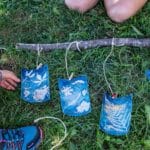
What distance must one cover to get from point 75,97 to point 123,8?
2.10 feet

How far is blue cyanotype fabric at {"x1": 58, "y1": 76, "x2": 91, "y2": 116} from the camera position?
2678mm

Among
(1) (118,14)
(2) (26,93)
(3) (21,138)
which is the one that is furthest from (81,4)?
(3) (21,138)

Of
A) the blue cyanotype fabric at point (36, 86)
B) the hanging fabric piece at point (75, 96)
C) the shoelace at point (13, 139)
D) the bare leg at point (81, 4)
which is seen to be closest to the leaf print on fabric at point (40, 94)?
the blue cyanotype fabric at point (36, 86)

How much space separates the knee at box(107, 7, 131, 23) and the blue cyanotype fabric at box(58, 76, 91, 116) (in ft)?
1.45

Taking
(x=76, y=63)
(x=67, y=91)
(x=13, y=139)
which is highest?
(x=76, y=63)

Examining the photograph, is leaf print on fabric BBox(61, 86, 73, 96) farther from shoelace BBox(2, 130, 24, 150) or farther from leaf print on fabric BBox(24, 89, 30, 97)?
shoelace BBox(2, 130, 24, 150)

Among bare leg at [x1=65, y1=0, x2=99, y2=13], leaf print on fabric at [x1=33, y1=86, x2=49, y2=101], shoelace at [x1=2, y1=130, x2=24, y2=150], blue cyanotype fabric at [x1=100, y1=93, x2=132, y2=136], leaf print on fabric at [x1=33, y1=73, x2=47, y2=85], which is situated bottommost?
shoelace at [x1=2, y1=130, x2=24, y2=150]

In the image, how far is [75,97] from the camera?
105 inches

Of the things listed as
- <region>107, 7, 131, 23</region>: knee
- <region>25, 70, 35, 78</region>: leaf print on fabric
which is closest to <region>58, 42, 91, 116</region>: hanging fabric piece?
<region>25, 70, 35, 78</region>: leaf print on fabric

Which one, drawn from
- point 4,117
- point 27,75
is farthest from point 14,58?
point 4,117

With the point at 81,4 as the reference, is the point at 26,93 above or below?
below

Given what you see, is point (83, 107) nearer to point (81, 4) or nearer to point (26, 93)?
point (26, 93)

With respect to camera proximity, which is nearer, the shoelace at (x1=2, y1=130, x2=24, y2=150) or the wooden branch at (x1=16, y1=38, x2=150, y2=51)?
the shoelace at (x1=2, y1=130, x2=24, y2=150)

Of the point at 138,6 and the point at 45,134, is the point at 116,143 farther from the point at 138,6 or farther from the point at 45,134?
the point at 138,6
